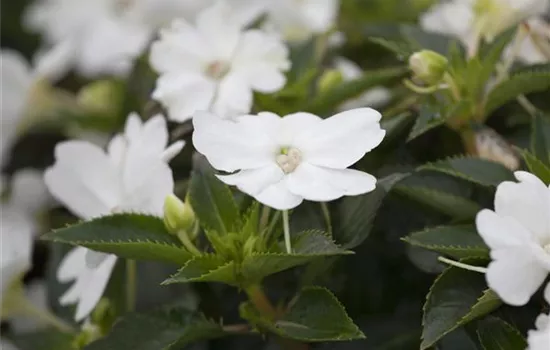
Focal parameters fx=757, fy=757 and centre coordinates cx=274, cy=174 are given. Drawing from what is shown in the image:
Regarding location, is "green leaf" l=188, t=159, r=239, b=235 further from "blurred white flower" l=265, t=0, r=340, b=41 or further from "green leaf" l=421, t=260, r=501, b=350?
"blurred white flower" l=265, t=0, r=340, b=41

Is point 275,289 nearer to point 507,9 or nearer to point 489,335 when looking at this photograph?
point 489,335

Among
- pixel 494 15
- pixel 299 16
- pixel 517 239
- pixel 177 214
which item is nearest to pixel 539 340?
pixel 517 239

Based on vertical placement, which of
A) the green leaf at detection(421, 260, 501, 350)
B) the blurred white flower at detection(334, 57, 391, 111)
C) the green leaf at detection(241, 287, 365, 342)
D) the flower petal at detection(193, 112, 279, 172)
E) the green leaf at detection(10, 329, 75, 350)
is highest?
the flower petal at detection(193, 112, 279, 172)

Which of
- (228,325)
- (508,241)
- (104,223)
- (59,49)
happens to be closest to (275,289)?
(228,325)

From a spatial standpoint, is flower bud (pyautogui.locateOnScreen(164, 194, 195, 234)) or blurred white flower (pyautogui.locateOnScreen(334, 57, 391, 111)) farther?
blurred white flower (pyautogui.locateOnScreen(334, 57, 391, 111))

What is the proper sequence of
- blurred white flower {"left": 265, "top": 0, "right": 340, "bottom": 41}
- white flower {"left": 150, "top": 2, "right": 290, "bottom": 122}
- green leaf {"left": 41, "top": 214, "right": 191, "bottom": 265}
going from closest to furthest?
1. green leaf {"left": 41, "top": 214, "right": 191, "bottom": 265}
2. white flower {"left": 150, "top": 2, "right": 290, "bottom": 122}
3. blurred white flower {"left": 265, "top": 0, "right": 340, "bottom": 41}

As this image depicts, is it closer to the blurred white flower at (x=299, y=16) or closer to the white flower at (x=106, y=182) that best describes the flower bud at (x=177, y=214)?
the white flower at (x=106, y=182)

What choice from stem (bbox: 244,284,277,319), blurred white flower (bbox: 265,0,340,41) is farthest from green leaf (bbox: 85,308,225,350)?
blurred white flower (bbox: 265,0,340,41)

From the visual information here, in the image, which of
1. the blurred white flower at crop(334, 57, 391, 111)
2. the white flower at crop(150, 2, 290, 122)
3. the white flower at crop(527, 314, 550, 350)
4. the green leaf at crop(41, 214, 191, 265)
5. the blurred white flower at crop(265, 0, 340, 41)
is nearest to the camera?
the white flower at crop(527, 314, 550, 350)
